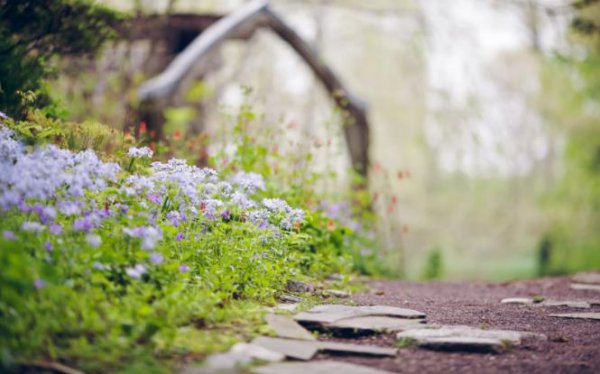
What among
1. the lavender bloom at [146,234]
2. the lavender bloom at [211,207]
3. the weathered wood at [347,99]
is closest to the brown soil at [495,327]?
the lavender bloom at [146,234]

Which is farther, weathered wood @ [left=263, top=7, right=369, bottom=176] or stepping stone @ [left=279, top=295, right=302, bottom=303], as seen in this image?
weathered wood @ [left=263, top=7, right=369, bottom=176]

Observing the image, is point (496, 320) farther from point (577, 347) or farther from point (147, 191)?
point (147, 191)

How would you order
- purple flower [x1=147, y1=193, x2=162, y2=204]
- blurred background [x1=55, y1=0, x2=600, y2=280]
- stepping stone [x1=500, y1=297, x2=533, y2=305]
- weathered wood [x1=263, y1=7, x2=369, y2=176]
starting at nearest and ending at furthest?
purple flower [x1=147, y1=193, x2=162, y2=204] < stepping stone [x1=500, y1=297, x2=533, y2=305] < weathered wood [x1=263, y1=7, x2=369, y2=176] < blurred background [x1=55, y1=0, x2=600, y2=280]

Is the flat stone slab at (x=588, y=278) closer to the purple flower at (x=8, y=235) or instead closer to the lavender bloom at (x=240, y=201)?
the lavender bloom at (x=240, y=201)

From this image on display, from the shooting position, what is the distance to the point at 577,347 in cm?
318

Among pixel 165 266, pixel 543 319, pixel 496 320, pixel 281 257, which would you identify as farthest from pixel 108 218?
pixel 543 319

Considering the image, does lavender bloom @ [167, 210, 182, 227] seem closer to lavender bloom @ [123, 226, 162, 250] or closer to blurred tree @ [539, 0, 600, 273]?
lavender bloom @ [123, 226, 162, 250]

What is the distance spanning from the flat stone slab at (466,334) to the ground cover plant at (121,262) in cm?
79

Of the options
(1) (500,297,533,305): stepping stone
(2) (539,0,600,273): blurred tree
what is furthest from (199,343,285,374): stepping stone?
(2) (539,0,600,273): blurred tree

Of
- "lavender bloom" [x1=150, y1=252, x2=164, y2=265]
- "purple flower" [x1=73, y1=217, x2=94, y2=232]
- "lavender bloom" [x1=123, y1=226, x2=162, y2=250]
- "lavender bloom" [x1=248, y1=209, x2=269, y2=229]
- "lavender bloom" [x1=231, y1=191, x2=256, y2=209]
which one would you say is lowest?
"lavender bloom" [x1=150, y1=252, x2=164, y2=265]

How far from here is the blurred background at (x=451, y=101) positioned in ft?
37.9

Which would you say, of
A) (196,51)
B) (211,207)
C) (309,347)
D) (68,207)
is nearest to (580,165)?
(196,51)

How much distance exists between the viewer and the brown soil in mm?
2791

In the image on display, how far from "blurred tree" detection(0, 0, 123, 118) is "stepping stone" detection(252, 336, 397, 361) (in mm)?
3037
